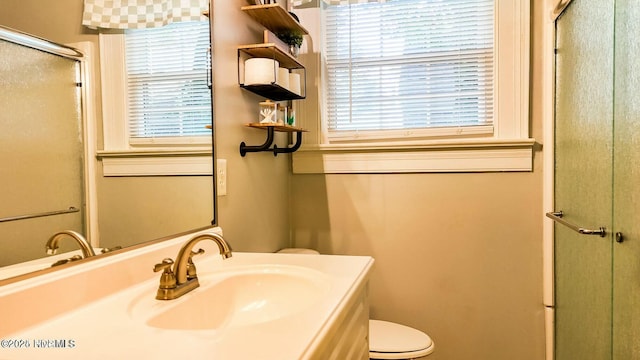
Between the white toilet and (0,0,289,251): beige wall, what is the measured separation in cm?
63

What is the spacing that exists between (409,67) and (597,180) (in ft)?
3.27

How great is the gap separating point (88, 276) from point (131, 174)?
0.95 ft

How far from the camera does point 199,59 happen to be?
50.1 inches

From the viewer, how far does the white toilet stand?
1574mm

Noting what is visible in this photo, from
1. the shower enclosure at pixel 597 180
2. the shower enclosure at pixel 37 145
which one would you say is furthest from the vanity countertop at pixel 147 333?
the shower enclosure at pixel 597 180

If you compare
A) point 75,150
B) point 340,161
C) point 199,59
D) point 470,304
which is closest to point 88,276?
point 75,150

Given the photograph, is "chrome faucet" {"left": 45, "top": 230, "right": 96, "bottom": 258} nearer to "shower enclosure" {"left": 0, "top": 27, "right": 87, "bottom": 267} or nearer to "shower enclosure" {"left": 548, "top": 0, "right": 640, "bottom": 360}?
"shower enclosure" {"left": 0, "top": 27, "right": 87, "bottom": 267}

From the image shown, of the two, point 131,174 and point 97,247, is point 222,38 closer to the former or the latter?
point 131,174

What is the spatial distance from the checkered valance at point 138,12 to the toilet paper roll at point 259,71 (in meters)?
0.25

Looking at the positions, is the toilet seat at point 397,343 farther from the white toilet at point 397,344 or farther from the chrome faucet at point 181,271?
the chrome faucet at point 181,271

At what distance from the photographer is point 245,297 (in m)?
1.12

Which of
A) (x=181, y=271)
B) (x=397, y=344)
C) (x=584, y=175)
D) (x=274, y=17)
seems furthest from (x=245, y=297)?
(x=584, y=175)

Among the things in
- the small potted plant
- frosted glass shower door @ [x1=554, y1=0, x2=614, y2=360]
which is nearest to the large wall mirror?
the small potted plant

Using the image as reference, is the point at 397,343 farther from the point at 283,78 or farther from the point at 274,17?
the point at 274,17
